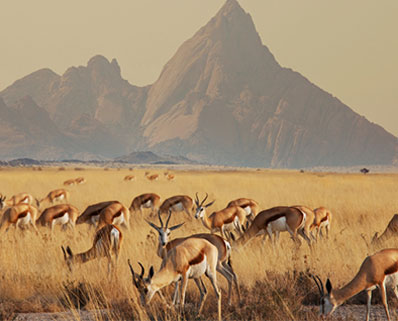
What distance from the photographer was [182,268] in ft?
24.0

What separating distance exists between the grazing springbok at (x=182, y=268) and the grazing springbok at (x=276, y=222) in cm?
500

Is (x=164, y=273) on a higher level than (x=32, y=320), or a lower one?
higher

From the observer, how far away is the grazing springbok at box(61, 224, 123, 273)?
1005cm

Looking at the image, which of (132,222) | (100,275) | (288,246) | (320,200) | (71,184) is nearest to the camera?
(100,275)

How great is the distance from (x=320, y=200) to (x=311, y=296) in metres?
17.1

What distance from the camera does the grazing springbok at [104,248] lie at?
33.0ft

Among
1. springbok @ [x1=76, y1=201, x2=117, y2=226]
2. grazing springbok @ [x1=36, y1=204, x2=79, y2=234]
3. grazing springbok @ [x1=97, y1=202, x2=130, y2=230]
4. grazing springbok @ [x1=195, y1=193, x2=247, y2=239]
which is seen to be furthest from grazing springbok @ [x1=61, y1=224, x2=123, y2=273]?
grazing springbok @ [x1=36, y1=204, x2=79, y2=234]

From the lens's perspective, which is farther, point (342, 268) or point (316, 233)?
point (316, 233)

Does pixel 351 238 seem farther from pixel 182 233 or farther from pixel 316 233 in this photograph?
pixel 182 233

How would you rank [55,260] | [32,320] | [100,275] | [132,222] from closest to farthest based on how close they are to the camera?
[32,320] → [100,275] → [55,260] → [132,222]

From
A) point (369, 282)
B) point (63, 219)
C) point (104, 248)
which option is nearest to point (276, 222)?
point (104, 248)

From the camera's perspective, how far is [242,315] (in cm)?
784

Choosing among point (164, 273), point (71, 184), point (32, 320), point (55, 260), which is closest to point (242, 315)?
point (164, 273)

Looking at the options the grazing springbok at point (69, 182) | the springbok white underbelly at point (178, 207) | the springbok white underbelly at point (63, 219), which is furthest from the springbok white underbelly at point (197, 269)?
the grazing springbok at point (69, 182)
